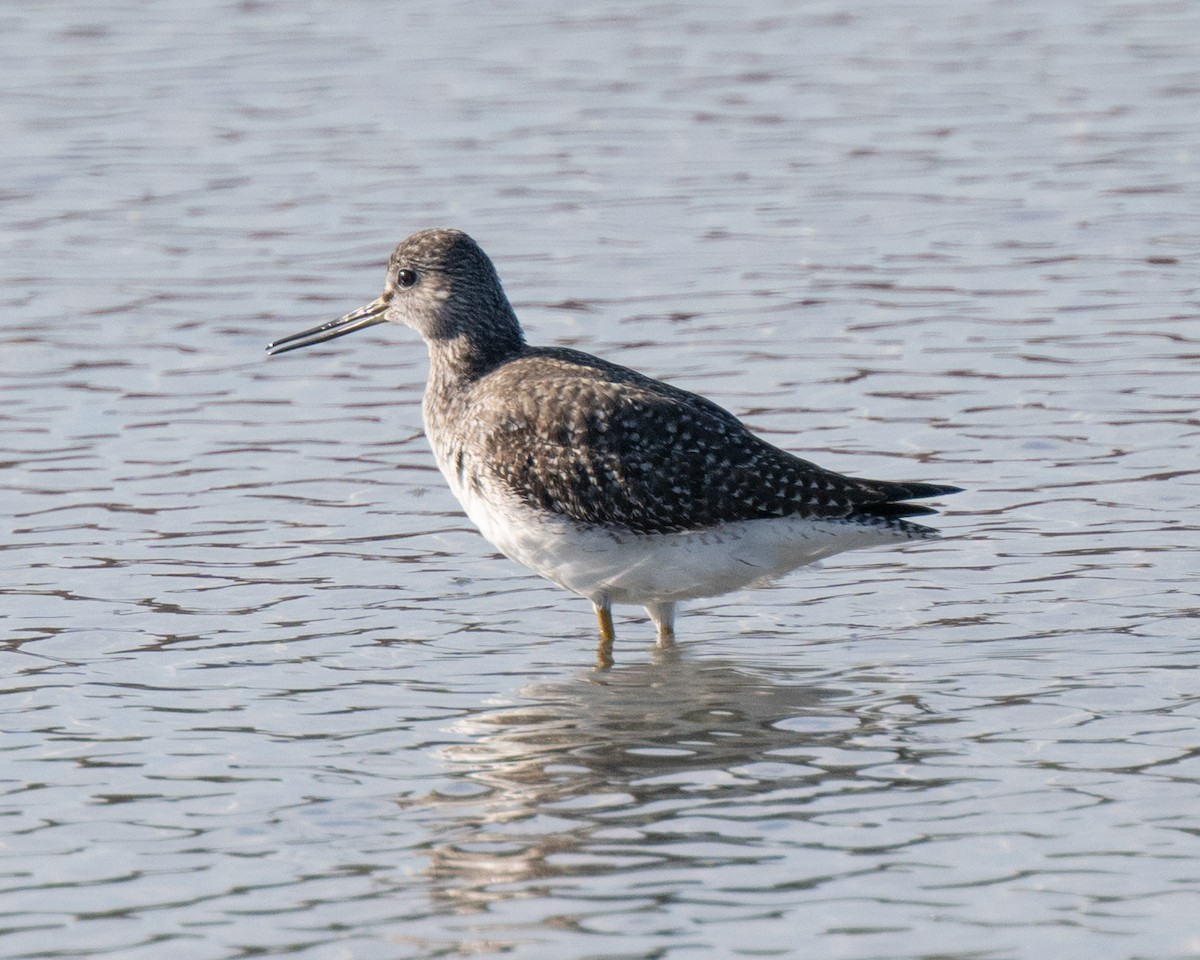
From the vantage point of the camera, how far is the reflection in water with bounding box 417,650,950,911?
25.8ft

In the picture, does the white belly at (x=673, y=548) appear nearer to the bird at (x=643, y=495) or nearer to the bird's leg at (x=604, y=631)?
the bird at (x=643, y=495)

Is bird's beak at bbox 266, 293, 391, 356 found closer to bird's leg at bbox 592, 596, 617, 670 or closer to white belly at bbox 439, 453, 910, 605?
white belly at bbox 439, 453, 910, 605

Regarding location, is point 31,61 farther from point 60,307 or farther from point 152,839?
point 152,839

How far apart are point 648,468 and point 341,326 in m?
2.96

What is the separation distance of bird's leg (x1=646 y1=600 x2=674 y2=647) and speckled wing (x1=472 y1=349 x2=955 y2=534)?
71 cm

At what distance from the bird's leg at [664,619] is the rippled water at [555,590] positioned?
0.13 metres

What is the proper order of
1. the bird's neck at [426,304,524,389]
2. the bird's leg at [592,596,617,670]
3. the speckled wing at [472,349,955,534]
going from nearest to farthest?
the speckled wing at [472,349,955,534]
the bird's leg at [592,596,617,670]
the bird's neck at [426,304,524,389]

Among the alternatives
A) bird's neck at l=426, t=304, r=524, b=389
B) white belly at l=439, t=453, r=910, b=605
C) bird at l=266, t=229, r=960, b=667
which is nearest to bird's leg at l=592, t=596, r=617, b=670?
bird at l=266, t=229, r=960, b=667

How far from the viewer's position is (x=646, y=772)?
349 inches

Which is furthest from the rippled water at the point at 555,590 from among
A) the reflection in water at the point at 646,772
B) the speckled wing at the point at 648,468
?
the speckled wing at the point at 648,468

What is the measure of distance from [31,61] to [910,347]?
44.4ft

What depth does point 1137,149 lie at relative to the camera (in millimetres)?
20453

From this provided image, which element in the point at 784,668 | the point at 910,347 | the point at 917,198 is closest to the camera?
the point at 784,668

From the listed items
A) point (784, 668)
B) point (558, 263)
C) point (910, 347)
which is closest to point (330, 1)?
point (558, 263)
